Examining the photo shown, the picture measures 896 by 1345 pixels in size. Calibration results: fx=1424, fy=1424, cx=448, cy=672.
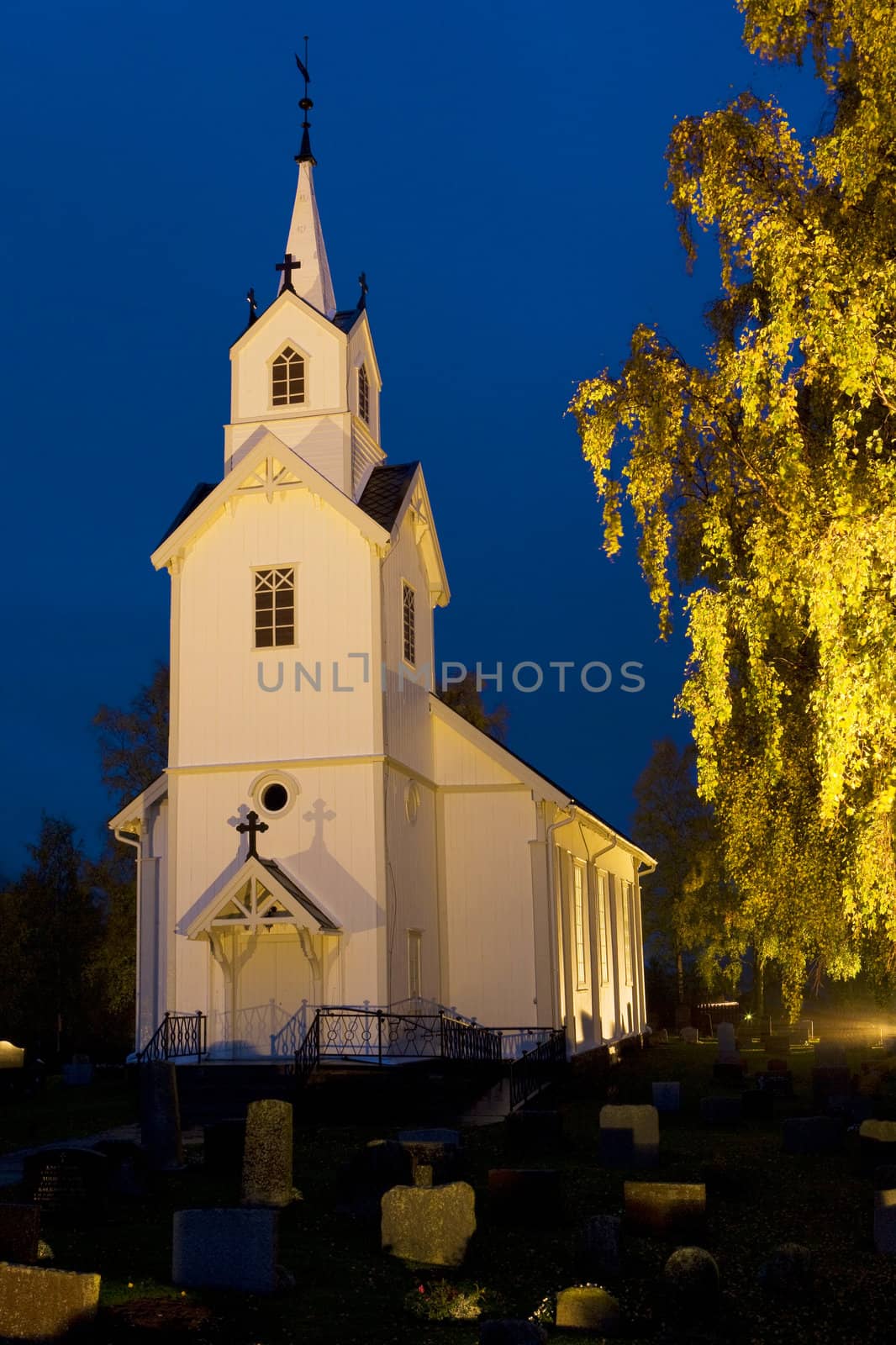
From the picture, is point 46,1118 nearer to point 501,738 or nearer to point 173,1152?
point 173,1152

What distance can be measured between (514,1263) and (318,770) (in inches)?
562

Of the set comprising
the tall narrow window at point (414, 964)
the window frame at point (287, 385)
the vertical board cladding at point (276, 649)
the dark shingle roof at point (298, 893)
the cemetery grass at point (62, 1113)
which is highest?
the window frame at point (287, 385)

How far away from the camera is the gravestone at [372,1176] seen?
42.6ft

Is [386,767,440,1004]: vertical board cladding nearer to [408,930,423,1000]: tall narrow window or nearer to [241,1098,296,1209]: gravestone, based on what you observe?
[408,930,423,1000]: tall narrow window

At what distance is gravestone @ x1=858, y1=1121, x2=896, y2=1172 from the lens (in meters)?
15.4

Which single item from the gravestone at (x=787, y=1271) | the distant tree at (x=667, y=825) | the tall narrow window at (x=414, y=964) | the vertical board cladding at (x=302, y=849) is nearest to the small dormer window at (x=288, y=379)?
the vertical board cladding at (x=302, y=849)

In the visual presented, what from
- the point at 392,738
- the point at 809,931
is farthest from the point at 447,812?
the point at 809,931

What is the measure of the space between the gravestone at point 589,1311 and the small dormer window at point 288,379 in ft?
68.6

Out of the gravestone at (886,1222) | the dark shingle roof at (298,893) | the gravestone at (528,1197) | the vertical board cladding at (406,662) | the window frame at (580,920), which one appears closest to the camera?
the gravestone at (886,1222)

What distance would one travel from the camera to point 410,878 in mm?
25812

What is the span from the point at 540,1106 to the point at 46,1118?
319 inches

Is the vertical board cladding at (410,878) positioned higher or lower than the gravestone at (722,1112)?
higher

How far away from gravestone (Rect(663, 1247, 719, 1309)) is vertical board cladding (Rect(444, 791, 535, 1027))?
16852 mm

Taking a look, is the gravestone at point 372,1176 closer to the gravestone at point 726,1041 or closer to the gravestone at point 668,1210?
the gravestone at point 668,1210
